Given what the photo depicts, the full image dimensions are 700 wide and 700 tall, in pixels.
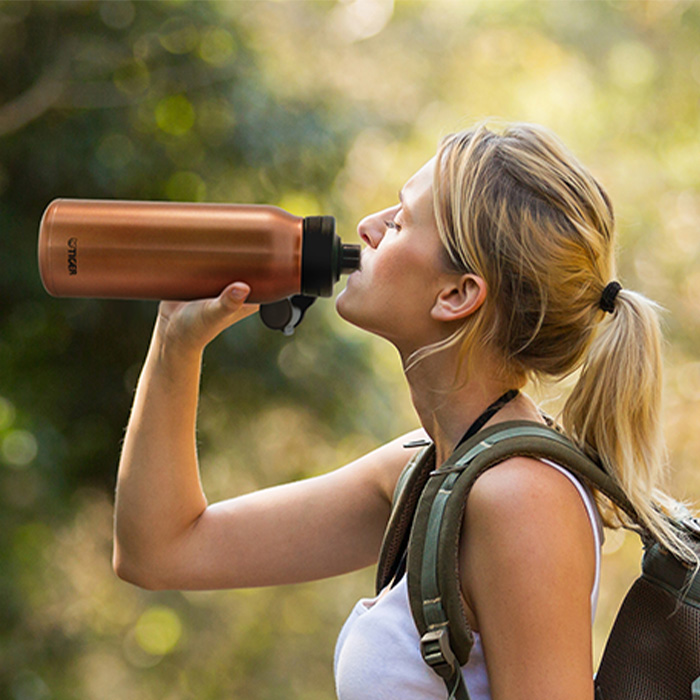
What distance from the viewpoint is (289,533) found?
3.76 feet

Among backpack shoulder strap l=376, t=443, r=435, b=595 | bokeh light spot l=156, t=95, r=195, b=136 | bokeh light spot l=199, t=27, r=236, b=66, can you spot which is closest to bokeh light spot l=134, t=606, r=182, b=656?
bokeh light spot l=156, t=95, r=195, b=136

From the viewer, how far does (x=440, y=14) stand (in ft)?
11.6

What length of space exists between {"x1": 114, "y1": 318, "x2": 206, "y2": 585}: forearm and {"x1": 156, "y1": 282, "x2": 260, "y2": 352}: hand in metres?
0.02

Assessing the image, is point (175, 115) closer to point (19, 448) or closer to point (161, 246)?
point (19, 448)

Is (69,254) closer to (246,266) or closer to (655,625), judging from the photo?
(246,266)

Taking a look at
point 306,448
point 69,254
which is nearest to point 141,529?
point 69,254

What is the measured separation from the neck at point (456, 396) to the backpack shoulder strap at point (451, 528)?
101mm

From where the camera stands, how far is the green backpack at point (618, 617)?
803 mm

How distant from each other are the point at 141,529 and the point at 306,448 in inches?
48.9

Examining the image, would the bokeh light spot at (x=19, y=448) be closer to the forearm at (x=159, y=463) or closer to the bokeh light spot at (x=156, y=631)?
the forearm at (x=159, y=463)

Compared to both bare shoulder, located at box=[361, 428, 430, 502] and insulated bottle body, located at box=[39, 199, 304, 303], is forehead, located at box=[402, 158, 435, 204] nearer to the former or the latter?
insulated bottle body, located at box=[39, 199, 304, 303]

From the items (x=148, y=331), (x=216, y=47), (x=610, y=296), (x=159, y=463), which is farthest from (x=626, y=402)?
(x=216, y=47)

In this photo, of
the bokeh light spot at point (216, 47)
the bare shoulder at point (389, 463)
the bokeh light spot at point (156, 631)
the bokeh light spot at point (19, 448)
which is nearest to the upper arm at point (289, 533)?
the bare shoulder at point (389, 463)

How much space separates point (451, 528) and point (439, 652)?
0.37 ft
